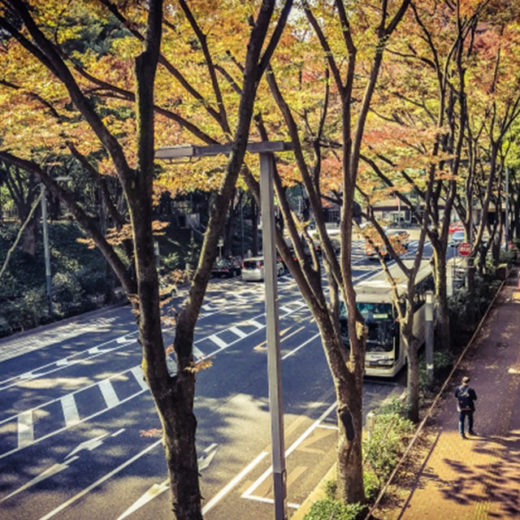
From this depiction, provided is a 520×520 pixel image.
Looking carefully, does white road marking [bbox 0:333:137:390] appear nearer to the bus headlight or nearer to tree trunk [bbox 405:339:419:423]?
the bus headlight

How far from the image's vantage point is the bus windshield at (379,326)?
57.0 feet

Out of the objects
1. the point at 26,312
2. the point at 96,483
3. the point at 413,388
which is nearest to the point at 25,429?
the point at 96,483

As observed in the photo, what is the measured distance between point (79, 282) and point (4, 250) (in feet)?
20.8

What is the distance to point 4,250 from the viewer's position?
3481cm

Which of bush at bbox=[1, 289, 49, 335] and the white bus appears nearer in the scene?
the white bus

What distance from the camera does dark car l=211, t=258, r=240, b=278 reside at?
39625 mm

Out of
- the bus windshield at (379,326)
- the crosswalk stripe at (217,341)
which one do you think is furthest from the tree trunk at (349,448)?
the crosswalk stripe at (217,341)

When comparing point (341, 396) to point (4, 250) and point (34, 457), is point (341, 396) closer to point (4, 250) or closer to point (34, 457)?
point (34, 457)

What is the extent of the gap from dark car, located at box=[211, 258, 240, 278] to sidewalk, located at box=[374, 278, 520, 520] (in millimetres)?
23098

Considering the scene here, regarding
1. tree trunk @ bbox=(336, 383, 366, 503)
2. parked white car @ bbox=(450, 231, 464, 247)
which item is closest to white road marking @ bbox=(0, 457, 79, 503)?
tree trunk @ bbox=(336, 383, 366, 503)

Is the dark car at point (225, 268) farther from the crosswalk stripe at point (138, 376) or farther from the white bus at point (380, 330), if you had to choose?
the white bus at point (380, 330)

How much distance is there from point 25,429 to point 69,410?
130cm

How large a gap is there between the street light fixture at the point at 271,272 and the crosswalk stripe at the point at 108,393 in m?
8.49

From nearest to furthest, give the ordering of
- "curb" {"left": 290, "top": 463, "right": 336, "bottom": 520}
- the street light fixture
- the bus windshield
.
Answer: the street light fixture → "curb" {"left": 290, "top": 463, "right": 336, "bottom": 520} → the bus windshield
